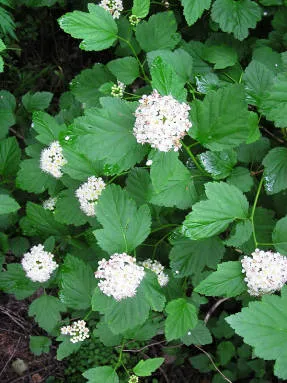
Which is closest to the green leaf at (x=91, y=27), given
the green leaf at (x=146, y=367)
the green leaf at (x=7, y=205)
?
the green leaf at (x=7, y=205)

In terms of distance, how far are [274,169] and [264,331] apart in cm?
74

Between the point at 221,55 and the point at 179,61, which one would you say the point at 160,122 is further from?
the point at 221,55

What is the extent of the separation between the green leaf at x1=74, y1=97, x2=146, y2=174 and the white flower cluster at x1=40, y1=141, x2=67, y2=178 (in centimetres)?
78

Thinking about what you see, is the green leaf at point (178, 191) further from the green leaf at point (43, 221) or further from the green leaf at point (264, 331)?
the green leaf at point (43, 221)

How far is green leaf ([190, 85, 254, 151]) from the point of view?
173cm

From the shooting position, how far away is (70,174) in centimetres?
223

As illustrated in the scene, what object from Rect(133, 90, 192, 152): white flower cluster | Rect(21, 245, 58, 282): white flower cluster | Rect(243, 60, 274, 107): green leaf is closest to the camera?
Rect(133, 90, 192, 152): white flower cluster

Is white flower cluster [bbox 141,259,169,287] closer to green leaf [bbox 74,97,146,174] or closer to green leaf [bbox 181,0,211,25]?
green leaf [bbox 74,97,146,174]

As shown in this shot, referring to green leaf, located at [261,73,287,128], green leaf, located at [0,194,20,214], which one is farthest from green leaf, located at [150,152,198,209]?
green leaf, located at [0,194,20,214]

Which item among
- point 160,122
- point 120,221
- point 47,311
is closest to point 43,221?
point 47,311

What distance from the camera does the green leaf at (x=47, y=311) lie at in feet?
8.21

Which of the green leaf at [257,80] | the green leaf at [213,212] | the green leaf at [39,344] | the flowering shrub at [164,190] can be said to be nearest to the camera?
the flowering shrub at [164,190]

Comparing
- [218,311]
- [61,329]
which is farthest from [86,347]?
[218,311]

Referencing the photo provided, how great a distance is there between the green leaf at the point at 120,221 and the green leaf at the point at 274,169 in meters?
0.59
